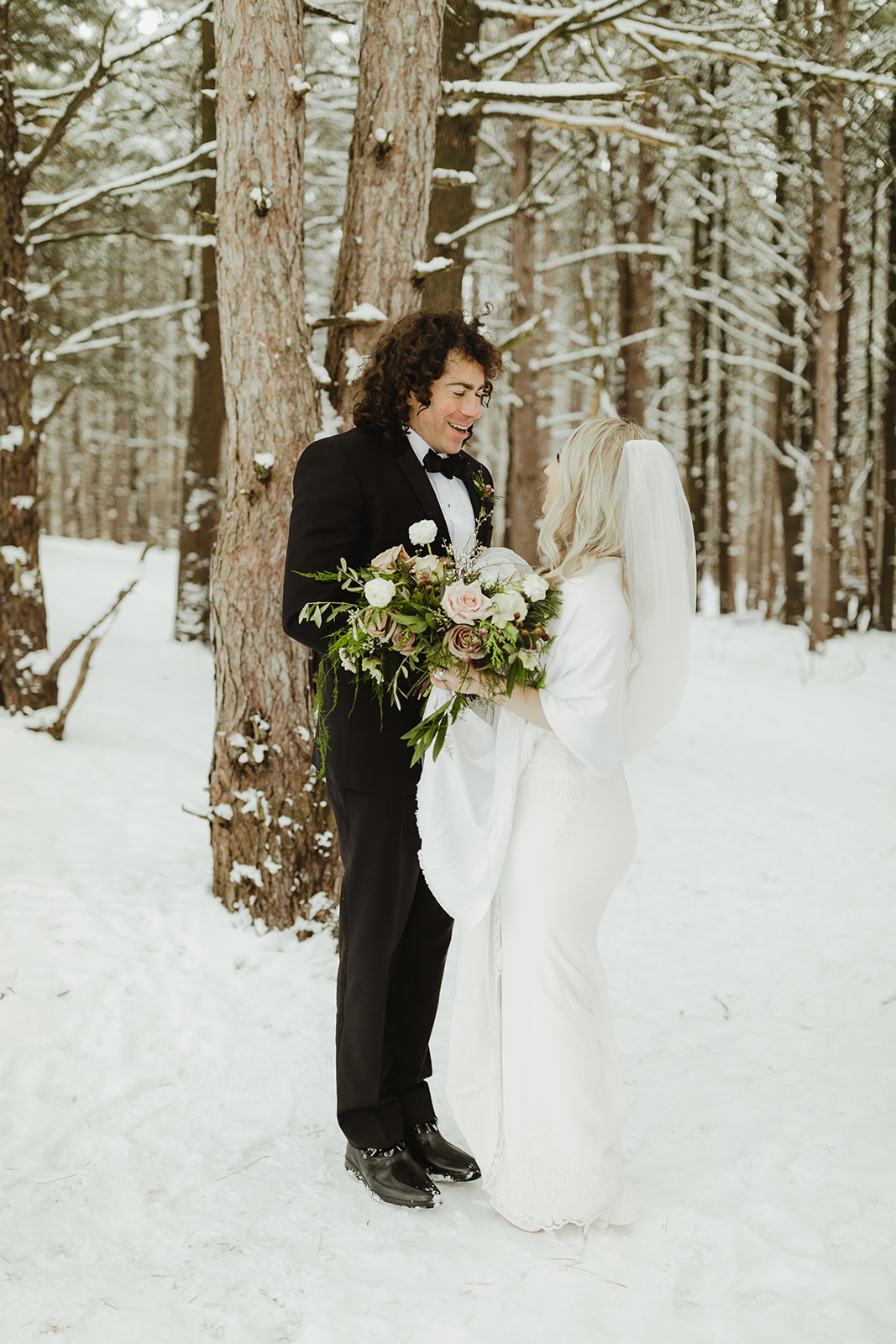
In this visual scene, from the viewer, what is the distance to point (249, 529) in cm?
459

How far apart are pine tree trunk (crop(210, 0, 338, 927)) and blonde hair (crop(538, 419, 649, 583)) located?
6.51ft

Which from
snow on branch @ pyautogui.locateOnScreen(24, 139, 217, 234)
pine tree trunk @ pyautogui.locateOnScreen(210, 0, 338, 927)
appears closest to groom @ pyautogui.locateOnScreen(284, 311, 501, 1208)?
pine tree trunk @ pyautogui.locateOnScreen(210, 0, 338, 927)

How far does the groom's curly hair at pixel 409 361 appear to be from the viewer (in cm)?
314

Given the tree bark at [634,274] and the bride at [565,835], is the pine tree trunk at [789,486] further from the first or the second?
the bride at [565,835]

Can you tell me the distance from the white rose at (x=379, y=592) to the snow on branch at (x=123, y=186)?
478 centimetres

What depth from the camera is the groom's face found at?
3193 mm

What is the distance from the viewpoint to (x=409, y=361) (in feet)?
10.3

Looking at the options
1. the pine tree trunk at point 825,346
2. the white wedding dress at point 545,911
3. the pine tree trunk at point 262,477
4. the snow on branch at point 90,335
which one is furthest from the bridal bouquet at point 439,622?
the pine tree trunk at point 825,346

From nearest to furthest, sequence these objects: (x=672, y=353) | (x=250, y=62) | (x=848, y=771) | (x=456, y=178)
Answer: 1. (x=250, y=62)
2. (x=456, y=178)
3. (x=848, y=771)
4. (x=672, y=353)

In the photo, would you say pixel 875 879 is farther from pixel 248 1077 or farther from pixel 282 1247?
pixel 282 1247

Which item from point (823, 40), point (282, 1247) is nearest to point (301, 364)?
point (282, 1247)

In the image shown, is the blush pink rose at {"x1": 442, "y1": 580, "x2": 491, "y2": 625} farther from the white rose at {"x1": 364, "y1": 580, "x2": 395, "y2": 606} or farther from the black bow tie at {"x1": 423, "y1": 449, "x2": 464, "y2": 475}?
the black bow tie at {"x1": 423, "y1": 449, "x2": 464, "y2": 475}

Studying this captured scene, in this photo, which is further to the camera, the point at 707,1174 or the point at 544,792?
the point at 707,1174

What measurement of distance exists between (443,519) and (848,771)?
690 centimetres
